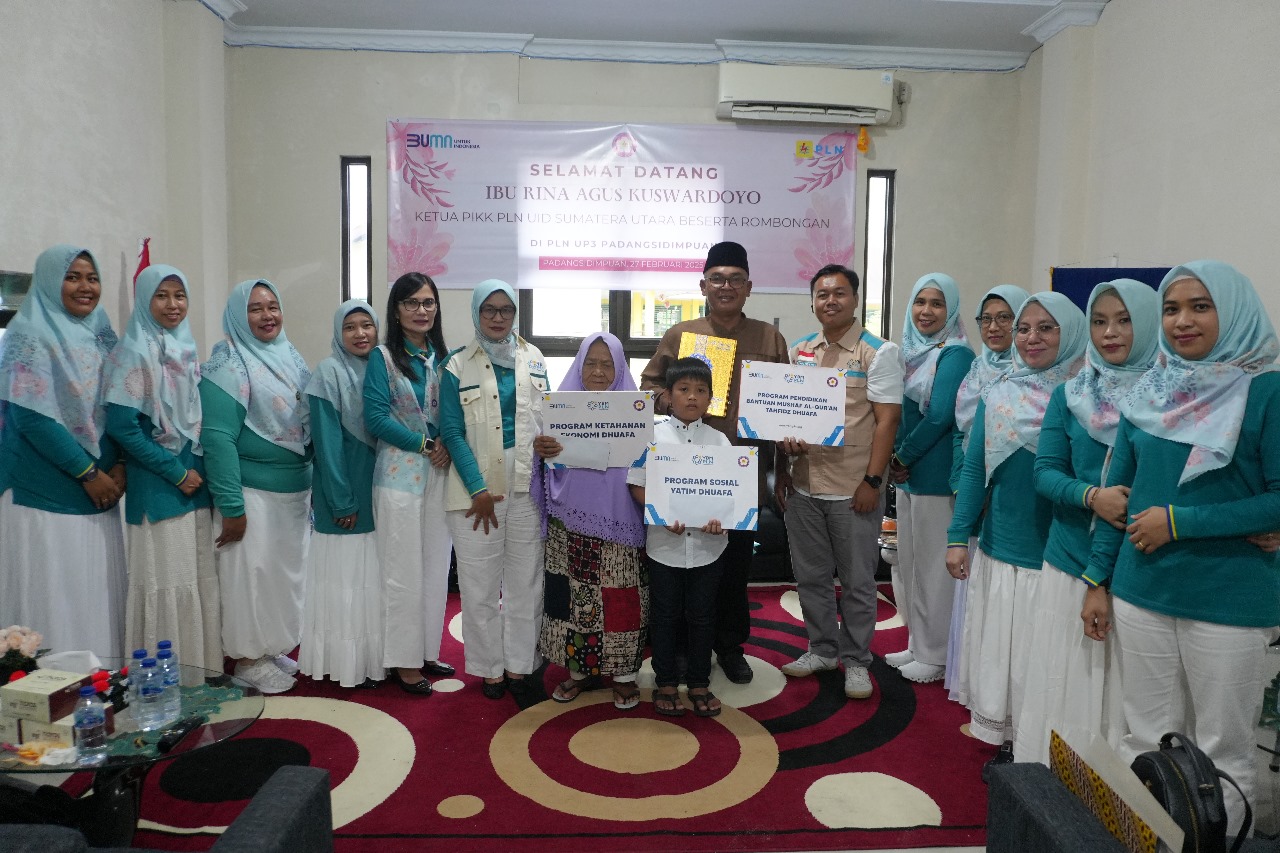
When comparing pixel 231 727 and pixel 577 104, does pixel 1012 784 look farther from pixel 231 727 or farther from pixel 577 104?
pixel 577 104

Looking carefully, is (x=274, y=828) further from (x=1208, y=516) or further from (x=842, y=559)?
(x=842, y=559)

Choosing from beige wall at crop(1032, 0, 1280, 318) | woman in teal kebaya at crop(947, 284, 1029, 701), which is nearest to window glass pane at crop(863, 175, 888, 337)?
beige wall at crop(1032, 0, 1280, 318)

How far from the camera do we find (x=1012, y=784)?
157 cm

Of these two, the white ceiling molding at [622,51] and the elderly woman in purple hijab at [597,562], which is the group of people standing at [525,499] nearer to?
the elderly woman in purple hijab at [597,562]

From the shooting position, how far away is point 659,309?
220 inches

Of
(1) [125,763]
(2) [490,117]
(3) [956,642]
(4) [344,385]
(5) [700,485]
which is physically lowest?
(3) [956,642]

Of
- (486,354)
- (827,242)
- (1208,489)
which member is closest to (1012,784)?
(1208,489)

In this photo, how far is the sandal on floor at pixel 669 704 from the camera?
2984 mm

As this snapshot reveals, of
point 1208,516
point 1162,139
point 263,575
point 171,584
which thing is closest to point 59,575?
point 171,584

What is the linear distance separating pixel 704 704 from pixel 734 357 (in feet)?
4.22

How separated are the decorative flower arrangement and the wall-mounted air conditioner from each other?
14.7ft

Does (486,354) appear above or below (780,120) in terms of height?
below

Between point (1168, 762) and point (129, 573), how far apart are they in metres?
3.03

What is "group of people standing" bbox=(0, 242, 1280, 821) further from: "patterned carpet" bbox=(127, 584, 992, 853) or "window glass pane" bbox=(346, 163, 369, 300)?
"window glass pane" bbox=(346, 163, 369, 300)
